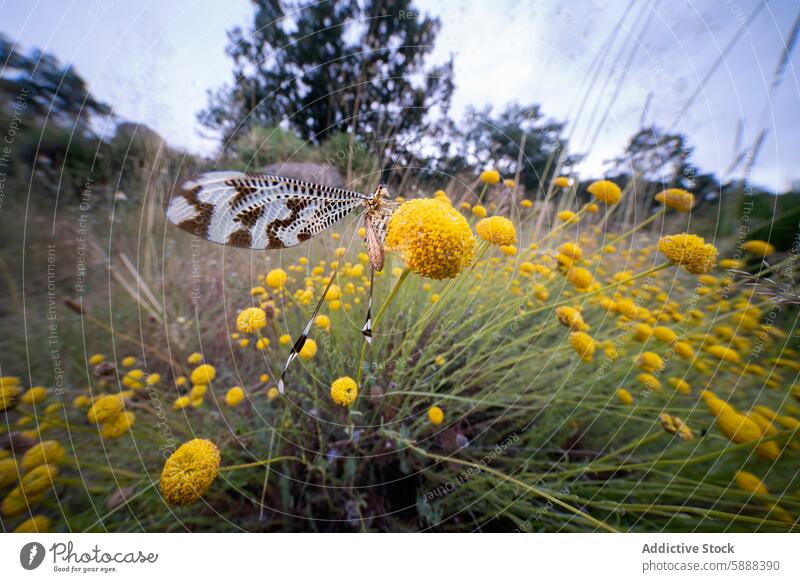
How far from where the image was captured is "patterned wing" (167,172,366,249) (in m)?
0.28

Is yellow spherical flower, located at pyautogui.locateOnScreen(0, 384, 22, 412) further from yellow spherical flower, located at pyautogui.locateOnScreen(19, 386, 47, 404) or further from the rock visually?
the rock

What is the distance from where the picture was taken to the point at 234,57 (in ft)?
1.73

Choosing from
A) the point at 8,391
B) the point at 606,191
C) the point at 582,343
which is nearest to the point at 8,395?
the point at 8,391

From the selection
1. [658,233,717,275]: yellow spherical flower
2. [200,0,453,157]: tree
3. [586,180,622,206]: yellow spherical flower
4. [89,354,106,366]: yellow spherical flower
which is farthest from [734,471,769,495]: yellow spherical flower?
[89,354,106,366]: yellow spherical flower

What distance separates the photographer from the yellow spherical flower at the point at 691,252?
341 mm

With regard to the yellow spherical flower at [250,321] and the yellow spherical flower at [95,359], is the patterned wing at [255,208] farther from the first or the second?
the yellow spherical flower at [95,359]

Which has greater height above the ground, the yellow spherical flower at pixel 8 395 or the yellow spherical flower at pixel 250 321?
the yellow spherical flower at pixel 250 321

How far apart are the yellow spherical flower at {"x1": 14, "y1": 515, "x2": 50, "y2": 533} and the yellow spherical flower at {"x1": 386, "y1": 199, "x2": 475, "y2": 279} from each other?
1.91 ft

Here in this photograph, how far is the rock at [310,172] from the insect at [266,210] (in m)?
0.34

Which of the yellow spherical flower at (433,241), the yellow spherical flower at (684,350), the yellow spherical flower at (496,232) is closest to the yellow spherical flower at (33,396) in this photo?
the yellow spherical flower at (433,241)

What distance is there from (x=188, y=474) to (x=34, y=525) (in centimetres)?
27

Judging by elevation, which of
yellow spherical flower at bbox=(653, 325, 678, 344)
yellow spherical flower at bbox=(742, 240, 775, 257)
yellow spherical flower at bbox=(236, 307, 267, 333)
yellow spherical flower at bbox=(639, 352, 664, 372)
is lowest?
yellow spherical flower at bbox=(639, 352, 664, 372)
